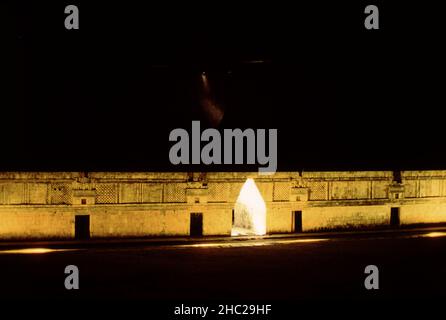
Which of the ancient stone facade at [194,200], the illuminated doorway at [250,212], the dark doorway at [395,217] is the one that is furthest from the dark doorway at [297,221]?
the dark doorway at [395,217]

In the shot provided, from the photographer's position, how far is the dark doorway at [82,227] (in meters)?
13.9

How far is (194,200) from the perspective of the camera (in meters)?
14.6

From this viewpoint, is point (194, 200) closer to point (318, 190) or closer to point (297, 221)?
point (297, 221)

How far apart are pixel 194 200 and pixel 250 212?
7.57 feet

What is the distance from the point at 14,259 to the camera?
38.9ft

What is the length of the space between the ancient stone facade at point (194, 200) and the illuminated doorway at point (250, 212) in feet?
0.83

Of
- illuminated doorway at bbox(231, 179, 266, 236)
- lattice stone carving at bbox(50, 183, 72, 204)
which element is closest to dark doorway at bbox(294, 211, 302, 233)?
illuminated doorway at bbox(231, 179, 266, 236)

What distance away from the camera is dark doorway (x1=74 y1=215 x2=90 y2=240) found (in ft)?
45.5

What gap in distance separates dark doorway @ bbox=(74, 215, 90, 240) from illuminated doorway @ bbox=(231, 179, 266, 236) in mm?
4361

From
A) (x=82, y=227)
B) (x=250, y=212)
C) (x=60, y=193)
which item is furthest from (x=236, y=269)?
(x=60, y=193)

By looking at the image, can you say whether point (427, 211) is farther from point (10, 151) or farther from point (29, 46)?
point (29, 46)

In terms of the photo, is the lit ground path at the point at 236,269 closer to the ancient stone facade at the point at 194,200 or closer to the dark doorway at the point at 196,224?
the dark doorway at the point at 196,224
